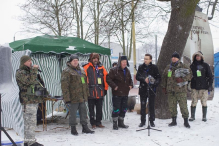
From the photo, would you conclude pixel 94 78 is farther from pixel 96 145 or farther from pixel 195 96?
pixel 195 96

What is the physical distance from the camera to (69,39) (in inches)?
256

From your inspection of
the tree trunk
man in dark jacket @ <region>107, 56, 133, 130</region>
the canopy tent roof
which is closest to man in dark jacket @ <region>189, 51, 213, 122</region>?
the tree trunk

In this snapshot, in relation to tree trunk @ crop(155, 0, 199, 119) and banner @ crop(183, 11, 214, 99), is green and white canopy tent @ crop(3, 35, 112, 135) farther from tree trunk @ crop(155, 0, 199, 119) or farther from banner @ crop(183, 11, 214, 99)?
banner @ crop(183, 11, 214, 99)

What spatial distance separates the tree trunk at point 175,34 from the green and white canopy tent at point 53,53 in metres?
1.37

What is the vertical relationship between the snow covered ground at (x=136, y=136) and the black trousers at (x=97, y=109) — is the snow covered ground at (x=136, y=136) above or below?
below

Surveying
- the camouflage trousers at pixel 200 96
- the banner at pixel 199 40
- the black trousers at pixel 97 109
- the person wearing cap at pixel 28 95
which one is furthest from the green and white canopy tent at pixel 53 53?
the banner at pixel 199 40

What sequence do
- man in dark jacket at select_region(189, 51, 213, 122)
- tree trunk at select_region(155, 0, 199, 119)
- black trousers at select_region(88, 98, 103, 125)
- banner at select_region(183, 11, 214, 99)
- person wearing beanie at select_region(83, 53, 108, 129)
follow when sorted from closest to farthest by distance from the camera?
1. person wearing beanie at select_region(83, 53, 108, 129)
2. black trousers at select_region(88, 98, 103, 125)
3. man in dark jacket at select_region(189, 51, 213, 122)
4. tree trunk at select_region(155, 0, 199, 119)
5. banner at select_region(183, 11, 214, 99)

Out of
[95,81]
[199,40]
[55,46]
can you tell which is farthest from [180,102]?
[199,40]

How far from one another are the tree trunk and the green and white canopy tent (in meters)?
1.37

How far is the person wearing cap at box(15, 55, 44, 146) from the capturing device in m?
3.94

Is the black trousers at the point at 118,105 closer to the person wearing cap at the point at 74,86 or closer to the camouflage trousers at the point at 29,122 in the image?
the person wearing cap at the point at 74,86

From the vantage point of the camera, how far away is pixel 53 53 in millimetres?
6070

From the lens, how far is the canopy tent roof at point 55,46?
5448mm

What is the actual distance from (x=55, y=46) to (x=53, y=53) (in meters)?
0.36
